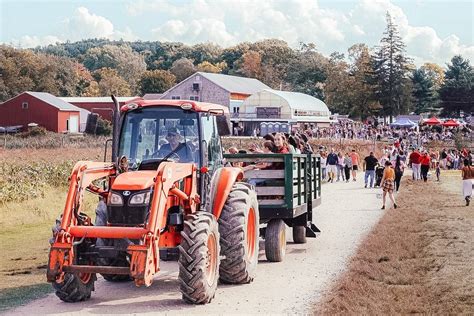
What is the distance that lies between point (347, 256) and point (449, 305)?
4.50 meters

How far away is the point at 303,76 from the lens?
12575cm

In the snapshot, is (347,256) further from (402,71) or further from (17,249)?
(402,71)

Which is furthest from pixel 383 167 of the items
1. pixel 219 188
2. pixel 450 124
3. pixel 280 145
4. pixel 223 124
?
pixel 450 124

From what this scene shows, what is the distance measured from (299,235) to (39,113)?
69.5 meters

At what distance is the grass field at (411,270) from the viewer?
1127 cm

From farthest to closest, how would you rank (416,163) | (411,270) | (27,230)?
(416,163) < (27,230) < (411,270)

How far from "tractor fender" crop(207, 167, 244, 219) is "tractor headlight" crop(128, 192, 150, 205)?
1311mm

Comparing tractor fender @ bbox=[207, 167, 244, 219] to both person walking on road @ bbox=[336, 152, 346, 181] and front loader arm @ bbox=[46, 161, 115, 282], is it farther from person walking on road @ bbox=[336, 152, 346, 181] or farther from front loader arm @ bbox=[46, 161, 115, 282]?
person walking on road @ bbox=[336, 152, 346, 181]

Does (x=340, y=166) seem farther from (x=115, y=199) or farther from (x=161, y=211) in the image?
(x=161, y=211)

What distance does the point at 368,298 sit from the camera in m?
11.6

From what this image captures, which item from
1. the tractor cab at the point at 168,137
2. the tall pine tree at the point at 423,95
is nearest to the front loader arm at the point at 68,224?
the tractor cab at the point at 168,137

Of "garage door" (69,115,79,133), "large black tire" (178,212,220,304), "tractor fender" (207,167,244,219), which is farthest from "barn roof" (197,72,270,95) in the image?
"large black tire" (178,212,220,304)

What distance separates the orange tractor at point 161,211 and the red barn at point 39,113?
237ft

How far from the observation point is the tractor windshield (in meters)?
12.2
